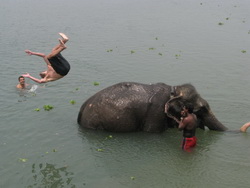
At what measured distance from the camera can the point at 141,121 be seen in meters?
12.9

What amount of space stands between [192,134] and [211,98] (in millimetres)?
4747

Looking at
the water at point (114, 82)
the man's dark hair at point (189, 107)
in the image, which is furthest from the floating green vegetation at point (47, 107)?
the man's dark hair at point (189, 107)

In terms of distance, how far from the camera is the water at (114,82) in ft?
36.2

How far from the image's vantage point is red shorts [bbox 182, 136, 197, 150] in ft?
39.7

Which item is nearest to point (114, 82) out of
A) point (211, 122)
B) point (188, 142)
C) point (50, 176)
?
point (211, 122)

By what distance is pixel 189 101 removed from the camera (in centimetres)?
1274

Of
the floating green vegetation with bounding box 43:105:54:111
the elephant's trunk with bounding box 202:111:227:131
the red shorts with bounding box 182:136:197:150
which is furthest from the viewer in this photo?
the floating green vegetation with bounding box 43:105:54:111

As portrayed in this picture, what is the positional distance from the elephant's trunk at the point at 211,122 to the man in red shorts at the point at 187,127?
0.99 m

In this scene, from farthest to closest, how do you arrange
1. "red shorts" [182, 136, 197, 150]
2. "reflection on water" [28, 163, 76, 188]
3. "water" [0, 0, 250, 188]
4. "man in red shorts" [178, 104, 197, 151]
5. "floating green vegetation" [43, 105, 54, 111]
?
"floating green vegetation" [43, 105, 54, 111]
"red shorts" [182, 136, 197, 150]
"man in red shorts" [178, 104, 197, 151]
"water" [0, 0, 250, 188]
"reflection on water" [28, 163, 76, 188]

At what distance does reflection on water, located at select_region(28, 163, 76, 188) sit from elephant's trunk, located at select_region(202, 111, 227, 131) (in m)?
5.13

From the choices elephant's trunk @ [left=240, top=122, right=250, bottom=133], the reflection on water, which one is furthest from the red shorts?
the reflection on water

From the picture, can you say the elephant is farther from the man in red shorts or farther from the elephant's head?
the man in red shorts

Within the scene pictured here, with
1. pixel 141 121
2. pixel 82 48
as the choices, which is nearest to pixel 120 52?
pixel 82 48

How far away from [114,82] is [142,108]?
5.67m
